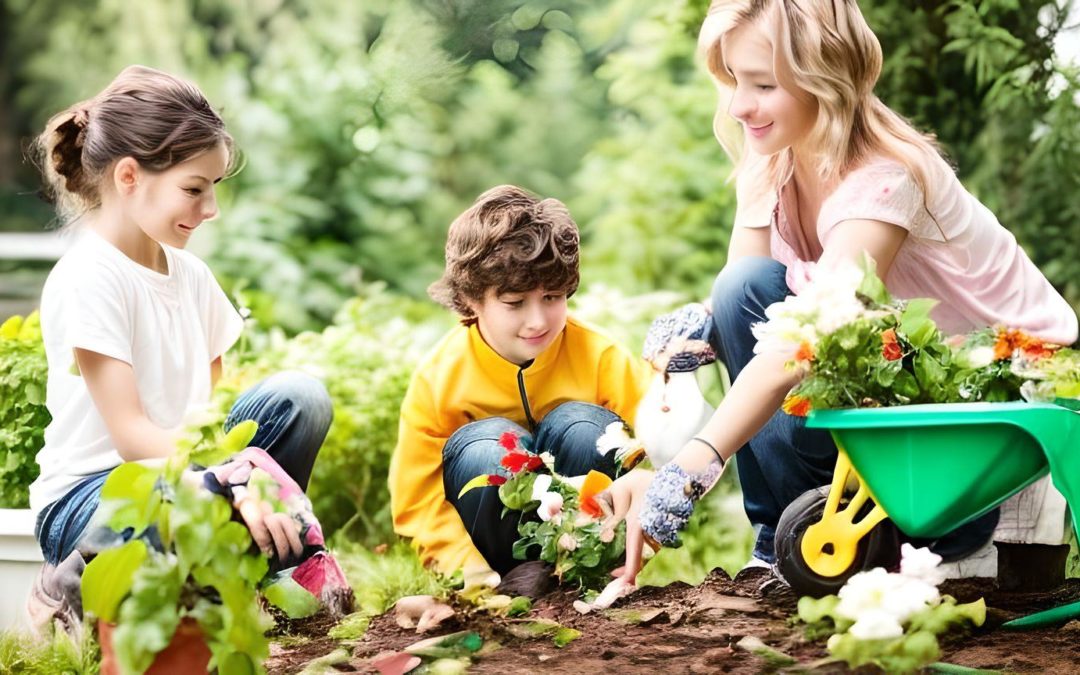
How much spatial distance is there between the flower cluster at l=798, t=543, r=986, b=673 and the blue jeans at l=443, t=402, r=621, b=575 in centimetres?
67

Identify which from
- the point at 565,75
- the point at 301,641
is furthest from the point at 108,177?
the point at 565,75

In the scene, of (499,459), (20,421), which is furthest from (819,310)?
(20,421)

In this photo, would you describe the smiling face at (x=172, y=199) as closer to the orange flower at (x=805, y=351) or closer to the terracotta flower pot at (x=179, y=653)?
the terracotta flower pot at (x=179, y=653)

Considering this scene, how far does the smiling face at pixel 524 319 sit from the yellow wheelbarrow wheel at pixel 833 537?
58 centimetres

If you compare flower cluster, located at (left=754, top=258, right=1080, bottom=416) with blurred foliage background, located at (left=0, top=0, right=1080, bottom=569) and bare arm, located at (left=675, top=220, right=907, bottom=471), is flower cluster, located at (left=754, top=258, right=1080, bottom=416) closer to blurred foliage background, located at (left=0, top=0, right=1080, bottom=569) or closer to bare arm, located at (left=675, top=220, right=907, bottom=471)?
bare arm, located at (left=675, top=220, right=907, bottom=471)

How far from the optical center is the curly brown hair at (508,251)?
95.0 inches

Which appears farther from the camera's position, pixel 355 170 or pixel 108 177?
pixel 355 170

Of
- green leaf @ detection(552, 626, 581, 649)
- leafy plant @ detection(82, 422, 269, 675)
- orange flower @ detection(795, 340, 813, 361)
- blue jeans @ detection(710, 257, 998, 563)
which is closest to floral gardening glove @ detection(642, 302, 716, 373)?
blue jeans @ detection(710, 257, 998, 563)

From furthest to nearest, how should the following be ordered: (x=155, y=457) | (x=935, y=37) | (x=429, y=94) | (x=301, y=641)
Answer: (x=429, y=94)
(x=935, y=37)
(x=301, y=641)
(x=155, y=457)

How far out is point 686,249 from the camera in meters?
4.27

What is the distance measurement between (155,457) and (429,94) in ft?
9.96

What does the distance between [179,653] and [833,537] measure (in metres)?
1.07

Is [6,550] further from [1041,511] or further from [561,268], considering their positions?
[1041,511]

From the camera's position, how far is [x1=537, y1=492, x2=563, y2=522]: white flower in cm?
232
